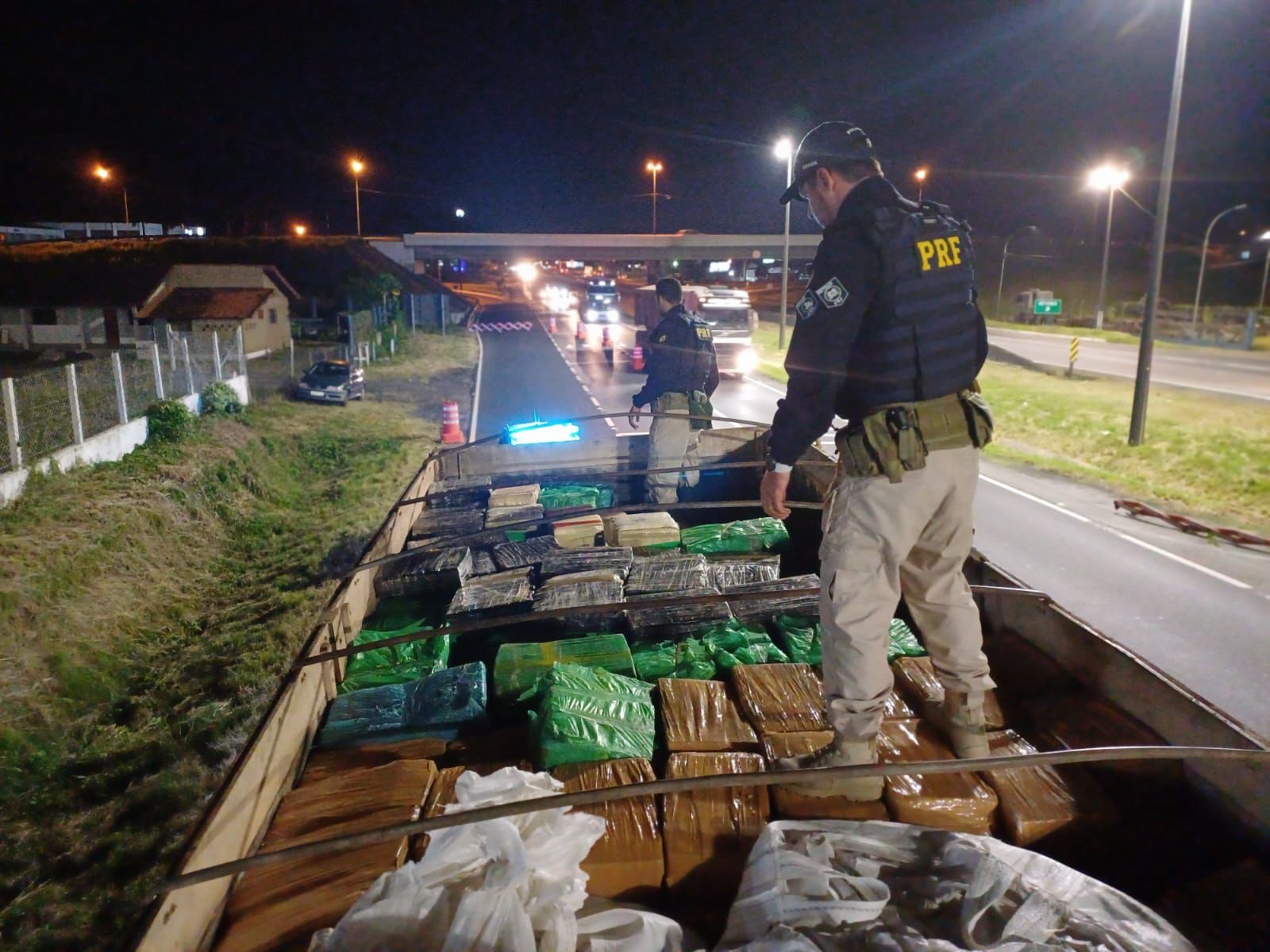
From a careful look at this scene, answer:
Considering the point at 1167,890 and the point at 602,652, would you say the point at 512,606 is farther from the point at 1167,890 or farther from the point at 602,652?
the point at 1167,890

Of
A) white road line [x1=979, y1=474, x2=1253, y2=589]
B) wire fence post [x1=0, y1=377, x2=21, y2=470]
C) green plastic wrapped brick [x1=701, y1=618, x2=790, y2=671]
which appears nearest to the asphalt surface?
white road line [x1=979, y1=474, x2=1253, y2=589]

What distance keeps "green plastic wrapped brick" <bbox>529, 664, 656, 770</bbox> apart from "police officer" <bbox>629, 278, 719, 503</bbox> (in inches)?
158

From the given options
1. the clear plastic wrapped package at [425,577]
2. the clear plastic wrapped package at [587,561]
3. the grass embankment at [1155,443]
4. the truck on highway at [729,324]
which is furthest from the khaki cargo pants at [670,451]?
the truck on highway at [729,324]

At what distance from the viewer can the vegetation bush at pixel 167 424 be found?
1346cm

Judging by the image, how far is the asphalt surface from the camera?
800 inches

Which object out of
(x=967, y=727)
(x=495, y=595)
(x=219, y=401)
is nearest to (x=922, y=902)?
(x=967, y=727)

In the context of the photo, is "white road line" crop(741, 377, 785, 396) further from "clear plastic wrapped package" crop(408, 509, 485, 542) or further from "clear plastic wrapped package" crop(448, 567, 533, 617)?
"clear plastic wrapped package" crop(448, 567, 533, 617)

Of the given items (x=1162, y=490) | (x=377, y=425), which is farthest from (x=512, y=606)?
(x=377, y=425)

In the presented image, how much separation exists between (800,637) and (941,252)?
1.86 m

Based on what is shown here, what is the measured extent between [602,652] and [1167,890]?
78.1 inches

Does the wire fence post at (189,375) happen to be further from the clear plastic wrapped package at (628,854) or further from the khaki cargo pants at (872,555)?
the khaki cargo pants at (872,555)

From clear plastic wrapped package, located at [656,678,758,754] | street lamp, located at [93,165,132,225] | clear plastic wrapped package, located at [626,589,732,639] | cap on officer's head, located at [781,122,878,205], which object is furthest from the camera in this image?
street lamp, located at [93,165,132,225]

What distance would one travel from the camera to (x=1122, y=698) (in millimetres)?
2854

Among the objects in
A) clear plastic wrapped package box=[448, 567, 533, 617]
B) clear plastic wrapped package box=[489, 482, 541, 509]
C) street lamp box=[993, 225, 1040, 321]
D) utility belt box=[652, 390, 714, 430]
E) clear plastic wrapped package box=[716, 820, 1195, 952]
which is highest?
street lamp box=[993, 225, 1040, 321]
